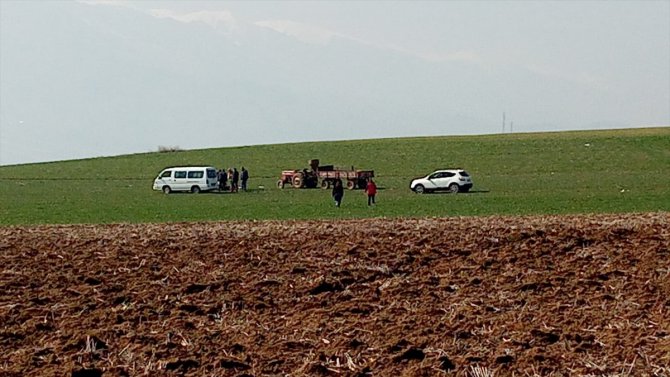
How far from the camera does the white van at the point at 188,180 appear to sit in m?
56.5

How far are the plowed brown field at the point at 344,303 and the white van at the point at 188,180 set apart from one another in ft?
126

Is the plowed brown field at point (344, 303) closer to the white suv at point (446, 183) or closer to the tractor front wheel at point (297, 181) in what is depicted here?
the white suv at point (446, 183)

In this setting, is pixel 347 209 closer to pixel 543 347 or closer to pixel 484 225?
pixel 484 225

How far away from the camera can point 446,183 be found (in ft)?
170

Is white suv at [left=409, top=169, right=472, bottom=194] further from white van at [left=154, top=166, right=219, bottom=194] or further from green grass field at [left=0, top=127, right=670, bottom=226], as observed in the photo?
white van at [left=154, top=166, right=219, bottom=194]

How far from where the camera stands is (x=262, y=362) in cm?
989

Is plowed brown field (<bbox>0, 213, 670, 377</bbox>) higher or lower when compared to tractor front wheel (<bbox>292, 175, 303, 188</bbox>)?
higher

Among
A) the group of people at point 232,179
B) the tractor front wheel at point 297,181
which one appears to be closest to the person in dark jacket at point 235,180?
the group of people at point 232,179

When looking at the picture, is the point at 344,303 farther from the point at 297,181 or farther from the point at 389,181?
the point at 389,181

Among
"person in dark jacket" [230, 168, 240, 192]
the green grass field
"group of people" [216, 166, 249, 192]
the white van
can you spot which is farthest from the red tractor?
the white van

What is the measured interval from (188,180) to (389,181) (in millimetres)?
14008

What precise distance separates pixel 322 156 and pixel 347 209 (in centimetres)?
4589

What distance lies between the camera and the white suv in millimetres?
51531

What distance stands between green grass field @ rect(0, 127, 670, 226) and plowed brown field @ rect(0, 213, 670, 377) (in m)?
16.8
